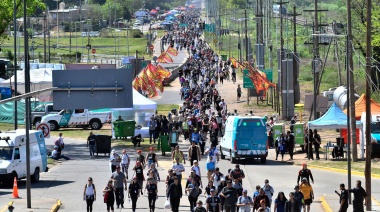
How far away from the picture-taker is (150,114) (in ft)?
183

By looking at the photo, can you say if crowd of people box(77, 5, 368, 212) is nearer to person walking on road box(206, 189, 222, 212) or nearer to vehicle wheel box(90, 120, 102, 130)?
person walking on road box(206, 189, 222, 212)

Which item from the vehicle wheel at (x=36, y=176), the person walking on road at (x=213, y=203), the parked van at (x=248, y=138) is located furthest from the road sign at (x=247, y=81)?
the person walking on road at (x=213, y=203)

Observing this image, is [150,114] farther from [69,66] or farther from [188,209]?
[69,66]

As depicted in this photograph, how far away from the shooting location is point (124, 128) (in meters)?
53.3

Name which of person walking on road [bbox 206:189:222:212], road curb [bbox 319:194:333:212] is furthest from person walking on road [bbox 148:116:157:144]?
person walking on road [bbox 206:189:222:212]

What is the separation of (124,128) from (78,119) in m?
8.81

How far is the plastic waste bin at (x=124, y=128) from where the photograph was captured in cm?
5281

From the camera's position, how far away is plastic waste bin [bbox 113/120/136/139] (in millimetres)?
52809

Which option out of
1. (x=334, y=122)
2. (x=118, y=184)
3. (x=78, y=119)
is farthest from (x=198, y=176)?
Answer: (x=78, y=119)

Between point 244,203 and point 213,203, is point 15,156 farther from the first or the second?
point 244,203

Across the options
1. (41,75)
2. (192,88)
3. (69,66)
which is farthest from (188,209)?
(69,66)

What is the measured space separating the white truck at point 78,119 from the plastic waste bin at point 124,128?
7673 mm

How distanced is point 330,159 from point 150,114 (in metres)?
14.0

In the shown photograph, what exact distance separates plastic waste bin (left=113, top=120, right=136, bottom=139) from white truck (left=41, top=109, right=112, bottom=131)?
7673mm
